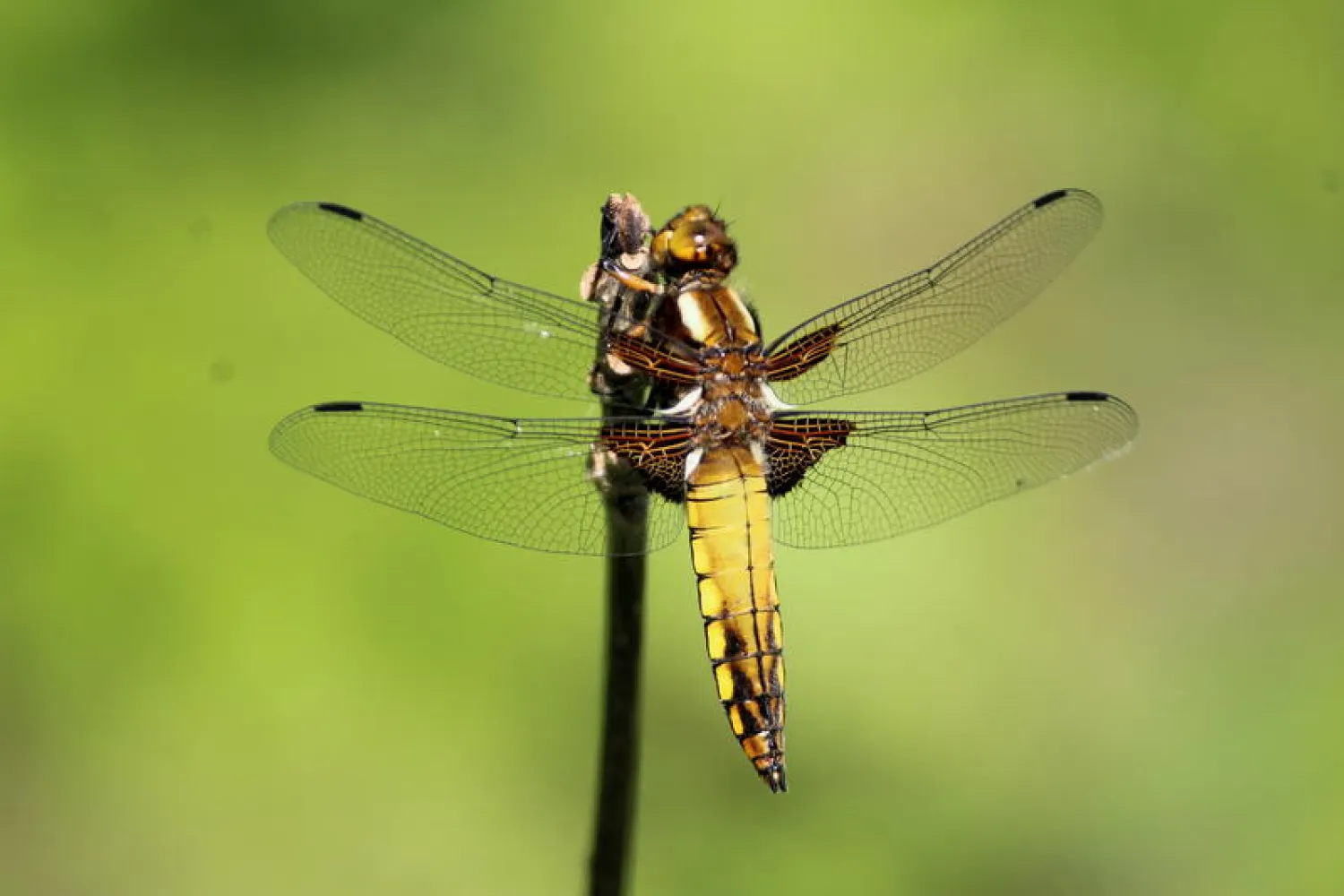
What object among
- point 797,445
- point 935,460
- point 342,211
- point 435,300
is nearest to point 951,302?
point 935,460

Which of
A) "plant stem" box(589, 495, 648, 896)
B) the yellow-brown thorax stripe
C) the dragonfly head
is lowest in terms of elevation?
"plant stem" box(589, 495, 648, 896)

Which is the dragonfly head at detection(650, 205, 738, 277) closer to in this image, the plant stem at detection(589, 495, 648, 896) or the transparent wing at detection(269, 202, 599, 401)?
the transparent wing at detection(269, 202, 599, 401)

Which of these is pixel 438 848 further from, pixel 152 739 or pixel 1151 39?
pixel 1151 39

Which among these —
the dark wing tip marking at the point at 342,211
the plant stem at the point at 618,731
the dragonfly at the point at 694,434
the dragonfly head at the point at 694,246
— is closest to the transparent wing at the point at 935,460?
the dragonfly at the point at 694,434

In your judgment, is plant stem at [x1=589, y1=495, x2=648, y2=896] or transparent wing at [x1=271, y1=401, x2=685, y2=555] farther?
transparent wing at [x1=271, y1=401, x2=685, y2=555]

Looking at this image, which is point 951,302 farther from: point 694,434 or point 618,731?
point 618,731

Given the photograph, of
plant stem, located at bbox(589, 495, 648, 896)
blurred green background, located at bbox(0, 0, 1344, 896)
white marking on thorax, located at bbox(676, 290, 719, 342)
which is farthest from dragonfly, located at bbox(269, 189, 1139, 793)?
blurred green background, located at bbox(0, 0, 1344, 896)
